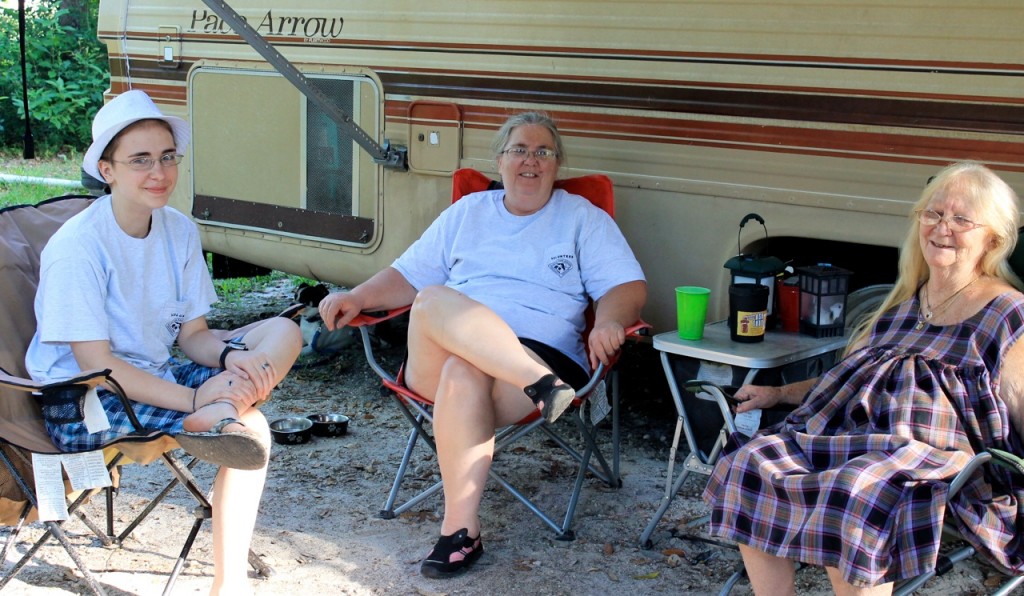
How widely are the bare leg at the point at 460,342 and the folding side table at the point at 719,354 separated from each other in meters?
0.40

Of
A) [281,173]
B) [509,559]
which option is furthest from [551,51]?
[509,559]

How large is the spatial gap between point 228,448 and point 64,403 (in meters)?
0.40

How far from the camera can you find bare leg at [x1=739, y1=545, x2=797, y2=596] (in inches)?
93.4

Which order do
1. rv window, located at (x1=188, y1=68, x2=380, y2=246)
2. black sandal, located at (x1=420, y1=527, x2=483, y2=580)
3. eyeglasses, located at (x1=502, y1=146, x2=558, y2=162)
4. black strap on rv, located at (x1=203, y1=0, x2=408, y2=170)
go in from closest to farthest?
1. black sandal, located at (x1=420, y1=527, x2=483, y2=580)
2. eyeglasses, located at (x1=502, y1=146, x2=558, y2=162)
3. black strap on rv, located at (x1=203, y1=0, x2=408, y2=170)
4. rv window, located at (x1=188, y1=68, x2=380, y2=246)

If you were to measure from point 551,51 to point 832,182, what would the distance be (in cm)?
112

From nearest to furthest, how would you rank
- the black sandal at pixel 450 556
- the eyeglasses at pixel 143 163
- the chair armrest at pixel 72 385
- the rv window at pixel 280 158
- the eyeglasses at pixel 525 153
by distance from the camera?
the chair armrest at pixel 72 385 → the eyeglasses at pixel 143 163 → the black sandal at pixel 450 556 → the eyeglasses at pixel 525 153 → the rv window at pixel 280 158

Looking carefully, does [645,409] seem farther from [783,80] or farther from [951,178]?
[951,178]

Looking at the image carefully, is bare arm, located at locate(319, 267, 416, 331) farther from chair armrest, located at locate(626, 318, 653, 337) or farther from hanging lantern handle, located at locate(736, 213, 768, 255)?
hanging lantern handle, located at locate(736, 213, 768, 255)

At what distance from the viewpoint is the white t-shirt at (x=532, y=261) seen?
11.3 feet

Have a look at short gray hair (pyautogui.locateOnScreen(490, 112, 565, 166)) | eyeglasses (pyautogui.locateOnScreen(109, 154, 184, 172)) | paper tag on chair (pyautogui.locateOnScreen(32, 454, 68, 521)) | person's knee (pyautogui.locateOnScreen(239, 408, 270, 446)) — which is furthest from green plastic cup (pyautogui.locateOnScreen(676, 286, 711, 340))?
paper tag on chair (pyautogui.locateOnScreen(32, 454, 68, 521))

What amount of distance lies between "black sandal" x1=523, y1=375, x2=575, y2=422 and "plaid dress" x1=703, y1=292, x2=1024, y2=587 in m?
0.51

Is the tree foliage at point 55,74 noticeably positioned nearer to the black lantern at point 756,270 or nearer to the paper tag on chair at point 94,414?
the paper tag on chair at point 94,414

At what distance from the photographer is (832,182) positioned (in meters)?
3.38

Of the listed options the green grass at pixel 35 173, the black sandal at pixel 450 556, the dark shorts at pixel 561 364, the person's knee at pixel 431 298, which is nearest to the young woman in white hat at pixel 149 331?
the person's knee at pixel 431 298
